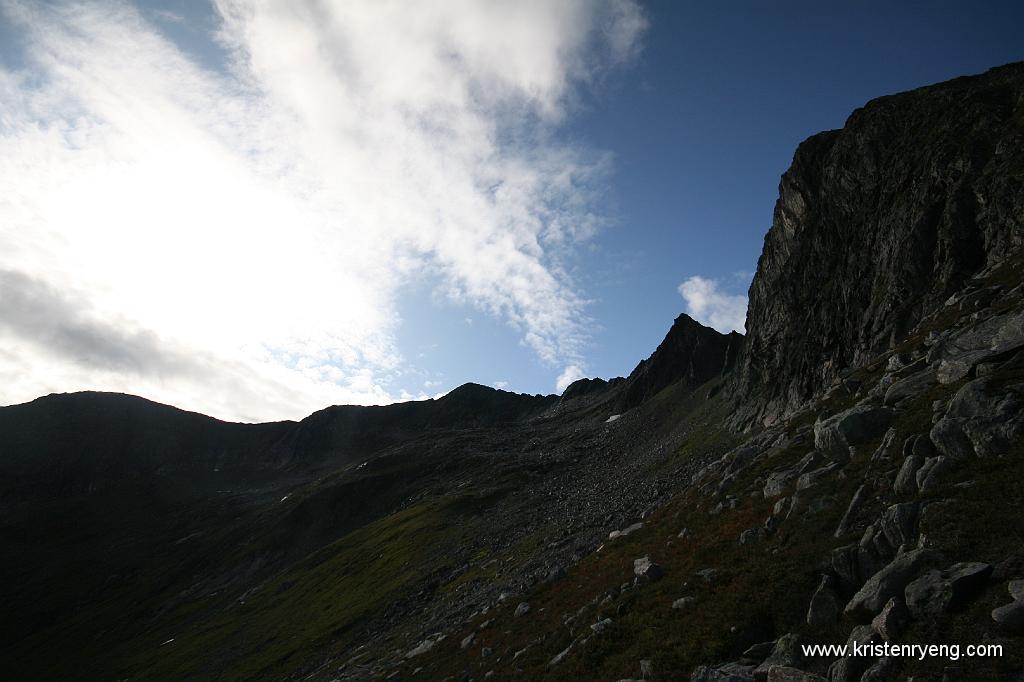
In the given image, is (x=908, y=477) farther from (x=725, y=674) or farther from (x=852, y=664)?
(x=725, y=674)

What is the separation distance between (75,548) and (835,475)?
228 meters

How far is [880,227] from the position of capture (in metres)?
64.0

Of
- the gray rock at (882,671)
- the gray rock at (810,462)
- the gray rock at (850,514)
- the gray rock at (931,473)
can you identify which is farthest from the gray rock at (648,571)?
the gray rock at (882,671)

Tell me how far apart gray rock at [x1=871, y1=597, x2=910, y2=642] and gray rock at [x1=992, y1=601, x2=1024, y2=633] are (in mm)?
2152

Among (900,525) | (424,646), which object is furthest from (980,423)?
(424,646)

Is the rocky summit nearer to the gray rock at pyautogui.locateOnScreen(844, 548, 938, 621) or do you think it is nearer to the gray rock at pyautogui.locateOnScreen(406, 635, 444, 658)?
the gray rock at pyautogui.locateOnScreen(844, 548, 938, 621)

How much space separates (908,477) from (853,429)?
274 inches

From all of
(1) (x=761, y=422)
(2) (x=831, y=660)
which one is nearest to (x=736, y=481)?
(2) (x=831, y=660)

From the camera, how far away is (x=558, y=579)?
39.7 m

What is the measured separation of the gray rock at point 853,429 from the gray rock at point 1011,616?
566 inches

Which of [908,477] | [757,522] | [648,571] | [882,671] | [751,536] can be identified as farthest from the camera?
[648,571]

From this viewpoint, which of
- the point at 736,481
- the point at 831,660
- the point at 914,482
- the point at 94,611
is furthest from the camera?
the point at 94,611

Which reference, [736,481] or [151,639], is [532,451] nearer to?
[151,639]

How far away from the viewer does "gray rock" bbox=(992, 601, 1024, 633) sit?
1200 cm
